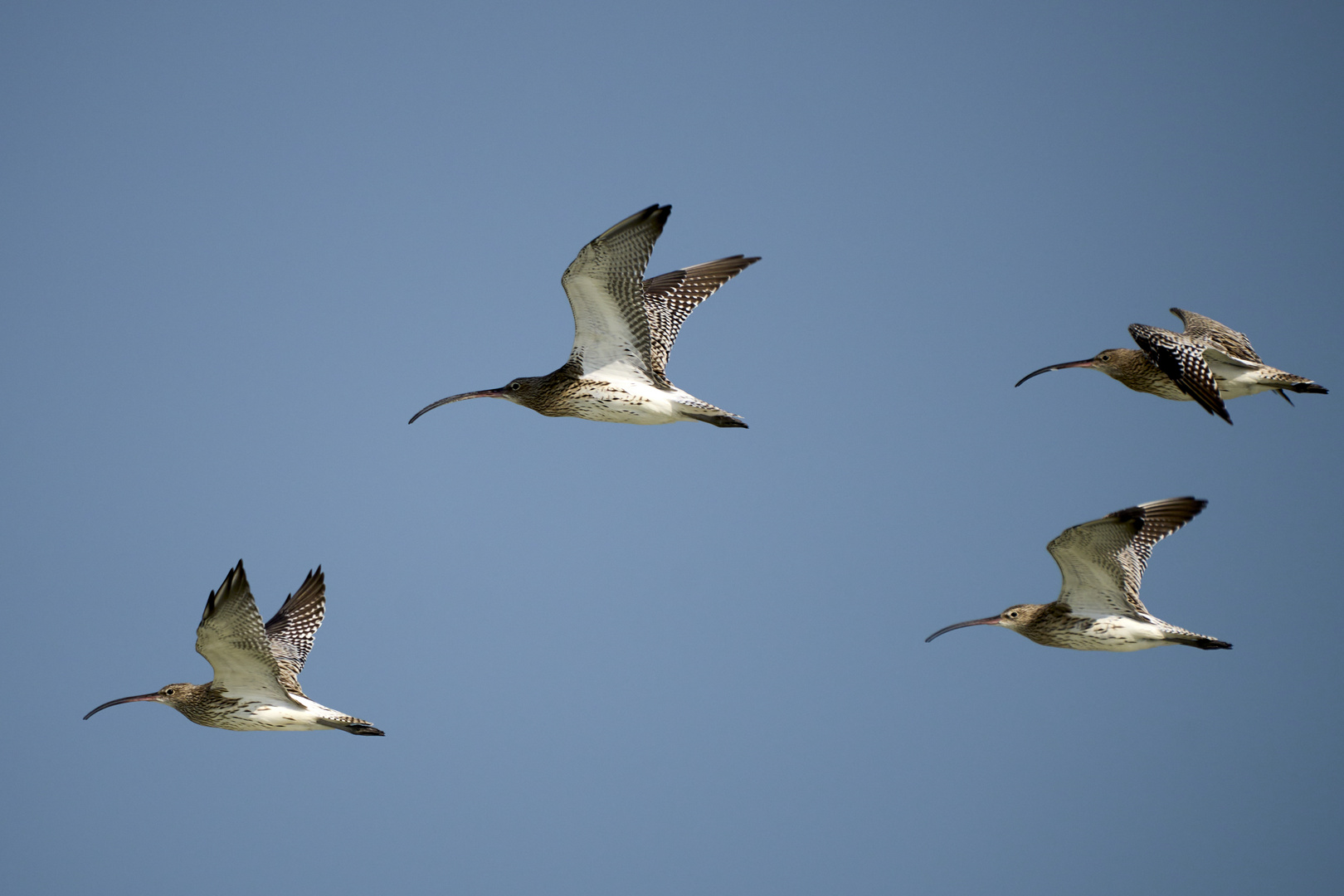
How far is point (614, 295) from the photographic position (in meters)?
14.4

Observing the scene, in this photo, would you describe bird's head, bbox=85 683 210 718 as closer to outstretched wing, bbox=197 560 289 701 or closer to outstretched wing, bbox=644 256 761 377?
outstretched wing, bbox=197 560 289 701

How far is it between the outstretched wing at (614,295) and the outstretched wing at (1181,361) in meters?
5.75

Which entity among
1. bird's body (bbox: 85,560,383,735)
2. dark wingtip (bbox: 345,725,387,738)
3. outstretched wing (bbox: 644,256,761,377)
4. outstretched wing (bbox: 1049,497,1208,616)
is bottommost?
dark wingtip (bbox: 345,725,387,738)

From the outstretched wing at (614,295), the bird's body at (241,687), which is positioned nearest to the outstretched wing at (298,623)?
the bird's body at (241,687)

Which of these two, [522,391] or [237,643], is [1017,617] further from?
[237,643]

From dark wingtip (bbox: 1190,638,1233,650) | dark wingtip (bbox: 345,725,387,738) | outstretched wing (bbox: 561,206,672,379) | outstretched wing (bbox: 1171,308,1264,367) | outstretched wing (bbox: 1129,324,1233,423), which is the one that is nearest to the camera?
dark wingtip (bbox: 345,725,387,738)

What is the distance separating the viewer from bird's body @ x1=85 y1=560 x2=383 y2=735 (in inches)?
481

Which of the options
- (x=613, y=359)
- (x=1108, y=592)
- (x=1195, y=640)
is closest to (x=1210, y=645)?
(x=1195, y=640)

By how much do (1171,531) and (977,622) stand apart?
8.04 ft

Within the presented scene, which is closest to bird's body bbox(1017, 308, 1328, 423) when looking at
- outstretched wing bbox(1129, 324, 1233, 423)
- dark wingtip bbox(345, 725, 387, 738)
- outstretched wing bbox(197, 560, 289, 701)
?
outstretched wing bbox(1129, 324, 1233, 423)

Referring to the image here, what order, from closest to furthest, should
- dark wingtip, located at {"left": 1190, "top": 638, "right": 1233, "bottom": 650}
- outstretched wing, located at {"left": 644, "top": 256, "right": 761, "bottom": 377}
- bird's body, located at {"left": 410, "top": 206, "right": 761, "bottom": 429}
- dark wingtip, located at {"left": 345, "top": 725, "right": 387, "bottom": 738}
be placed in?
dark wingtip, located at {"left": 345, "top": 725, "right": 387, "bottom": 738} < bird's body, located at {"left": 410, "top": 206, "right": 761, "bottom": 429} < dark wingtip, located at {"left": 1190, "top": 638, "right": 1233, "bottom": 650} < outstretched wing, located at {"left": 644, "top": 256, "right": 761, "bottom": 377}

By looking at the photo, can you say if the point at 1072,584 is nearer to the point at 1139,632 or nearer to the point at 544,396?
the point at 1139,632

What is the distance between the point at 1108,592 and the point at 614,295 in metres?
6.49

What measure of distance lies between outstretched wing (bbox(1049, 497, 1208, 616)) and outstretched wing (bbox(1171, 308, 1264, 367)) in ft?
6.77
